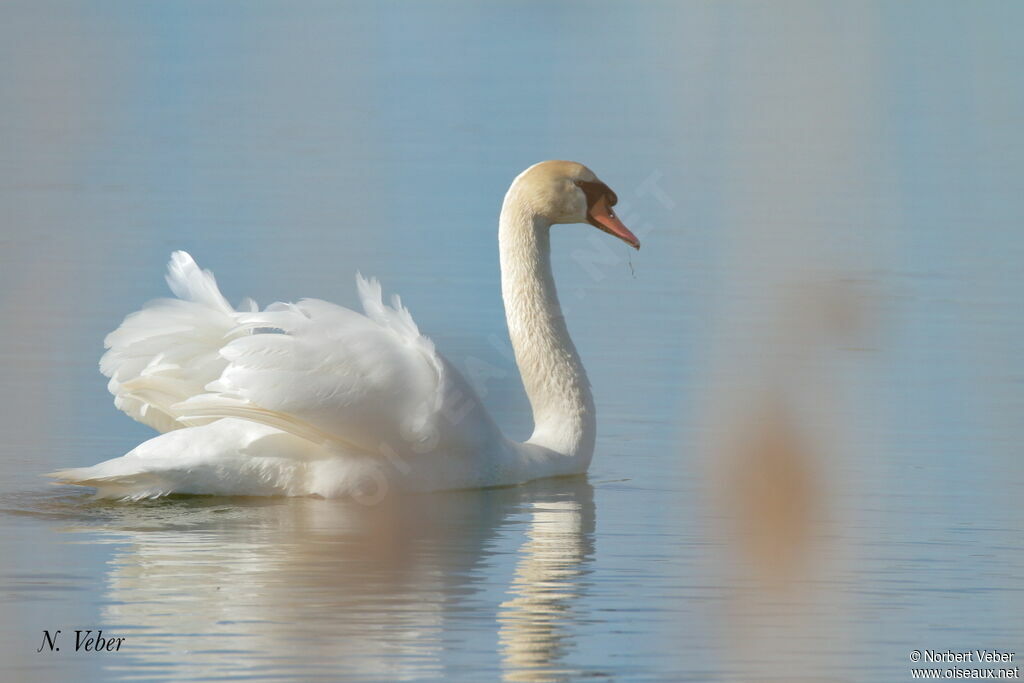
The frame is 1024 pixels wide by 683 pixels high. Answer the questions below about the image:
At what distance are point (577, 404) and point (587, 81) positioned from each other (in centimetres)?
1024

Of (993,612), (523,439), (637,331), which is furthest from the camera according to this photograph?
(637,331)

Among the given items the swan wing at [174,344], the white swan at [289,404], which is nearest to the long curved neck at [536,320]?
the white swan at [289,404]

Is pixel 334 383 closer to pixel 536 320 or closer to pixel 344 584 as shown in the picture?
pixel 344 584

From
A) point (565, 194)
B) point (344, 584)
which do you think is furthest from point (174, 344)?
point (565, 194)

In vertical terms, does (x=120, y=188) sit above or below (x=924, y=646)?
above

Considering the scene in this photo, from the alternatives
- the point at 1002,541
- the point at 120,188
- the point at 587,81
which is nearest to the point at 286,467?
the point at 1002,541

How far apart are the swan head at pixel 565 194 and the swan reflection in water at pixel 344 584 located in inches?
66.5

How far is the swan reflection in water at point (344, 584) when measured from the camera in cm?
571

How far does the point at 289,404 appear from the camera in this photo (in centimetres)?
771

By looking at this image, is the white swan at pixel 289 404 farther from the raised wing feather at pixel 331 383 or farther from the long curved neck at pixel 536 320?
the long curved neck at pixel 536 320

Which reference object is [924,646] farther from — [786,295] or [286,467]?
[286,467]

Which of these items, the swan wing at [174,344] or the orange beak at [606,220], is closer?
the swan wing at [174,344]

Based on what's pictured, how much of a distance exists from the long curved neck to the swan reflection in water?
2.83ft

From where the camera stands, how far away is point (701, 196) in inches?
589
